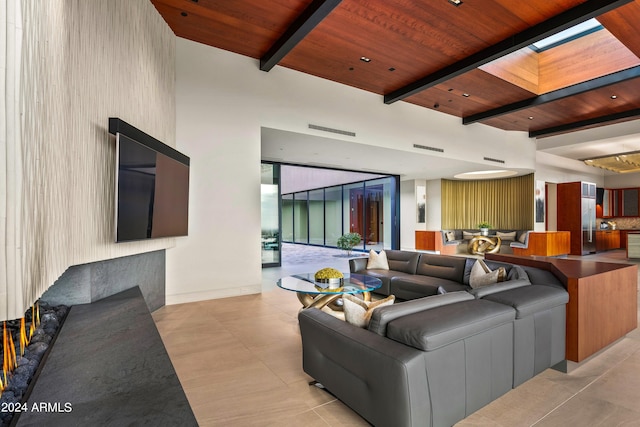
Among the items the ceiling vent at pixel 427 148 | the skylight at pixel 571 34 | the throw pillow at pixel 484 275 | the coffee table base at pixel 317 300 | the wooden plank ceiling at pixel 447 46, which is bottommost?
the coffee table base at pixel 317 300

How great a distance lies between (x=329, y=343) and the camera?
2281 mm

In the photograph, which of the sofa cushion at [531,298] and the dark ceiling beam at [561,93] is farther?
the dark ceiling beam at [561,93]

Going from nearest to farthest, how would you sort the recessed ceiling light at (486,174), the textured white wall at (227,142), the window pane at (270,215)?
1. the textured white wall at (227,142)
2. the window pane at (270,215)
3. the recessed ceiling light at (486,174)

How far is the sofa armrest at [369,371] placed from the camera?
178cm

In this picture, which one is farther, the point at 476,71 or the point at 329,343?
the point at 476,71

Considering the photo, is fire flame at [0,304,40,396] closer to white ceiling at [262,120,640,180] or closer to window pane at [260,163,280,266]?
white ceiling at [262,120,640,180]

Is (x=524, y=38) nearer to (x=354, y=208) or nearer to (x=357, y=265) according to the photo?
(x=357, y=265)

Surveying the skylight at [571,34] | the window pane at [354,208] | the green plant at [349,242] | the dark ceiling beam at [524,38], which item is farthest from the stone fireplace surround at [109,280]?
the window pane at [354,208]

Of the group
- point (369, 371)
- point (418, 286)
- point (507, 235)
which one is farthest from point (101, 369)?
point (507, 235)

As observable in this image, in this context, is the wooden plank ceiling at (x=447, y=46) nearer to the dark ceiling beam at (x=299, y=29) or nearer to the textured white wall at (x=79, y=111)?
the dark ceiling beam at (x=299, y=29)

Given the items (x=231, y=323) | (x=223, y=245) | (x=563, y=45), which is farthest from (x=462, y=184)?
(x=231, y=323)

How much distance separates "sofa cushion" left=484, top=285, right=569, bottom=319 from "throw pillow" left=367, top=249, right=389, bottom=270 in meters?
3.08

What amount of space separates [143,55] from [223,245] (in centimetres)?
300

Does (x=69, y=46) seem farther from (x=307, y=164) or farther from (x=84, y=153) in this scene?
(x=307, y=164)
